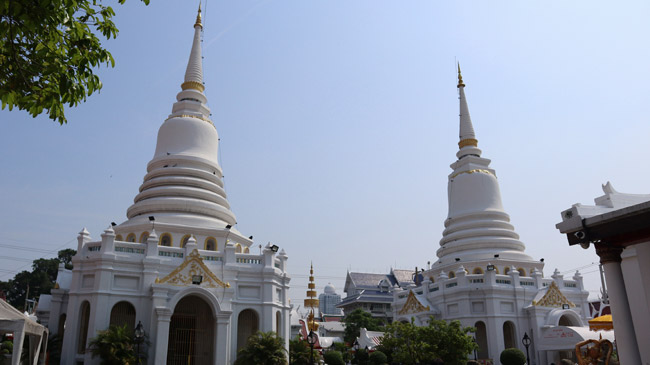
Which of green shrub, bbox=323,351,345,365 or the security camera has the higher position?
the security camera

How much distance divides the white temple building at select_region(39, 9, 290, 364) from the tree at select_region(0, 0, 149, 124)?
20.1 meters

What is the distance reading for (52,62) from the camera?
7.90 metres

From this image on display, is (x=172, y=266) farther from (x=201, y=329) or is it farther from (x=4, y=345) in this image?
(x=4, y=345)

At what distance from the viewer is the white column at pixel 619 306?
32.8ft

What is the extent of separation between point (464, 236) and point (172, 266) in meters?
24.0

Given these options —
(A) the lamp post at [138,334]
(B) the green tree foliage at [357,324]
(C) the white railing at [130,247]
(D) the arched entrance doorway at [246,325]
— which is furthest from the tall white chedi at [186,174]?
(B) the green tree foliage at [357,324]

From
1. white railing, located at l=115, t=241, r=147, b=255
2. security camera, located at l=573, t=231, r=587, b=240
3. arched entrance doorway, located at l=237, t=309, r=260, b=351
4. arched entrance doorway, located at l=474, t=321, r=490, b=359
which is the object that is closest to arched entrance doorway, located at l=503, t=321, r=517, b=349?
arched entrance doorway, located at l=474, t=321, r=490, b=359

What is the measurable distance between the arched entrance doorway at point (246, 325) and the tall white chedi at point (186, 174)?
6.03 m

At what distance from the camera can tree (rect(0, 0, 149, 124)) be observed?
7.69 metres

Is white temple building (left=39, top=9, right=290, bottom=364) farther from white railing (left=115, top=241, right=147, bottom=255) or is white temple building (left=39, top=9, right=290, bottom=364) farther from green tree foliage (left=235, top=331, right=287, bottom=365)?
green tree foliage (left=235, top=331, right=287, bottom=365)

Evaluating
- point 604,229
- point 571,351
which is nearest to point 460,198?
point 571,351

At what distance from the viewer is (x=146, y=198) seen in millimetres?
34062

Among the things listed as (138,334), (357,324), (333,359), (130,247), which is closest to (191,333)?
(138,334)

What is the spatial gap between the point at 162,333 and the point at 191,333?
2474 mm
